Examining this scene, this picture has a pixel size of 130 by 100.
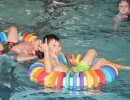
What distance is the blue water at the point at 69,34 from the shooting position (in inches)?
178

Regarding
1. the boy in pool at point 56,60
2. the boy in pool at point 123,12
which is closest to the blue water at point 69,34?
the boy in pool at point 123,12

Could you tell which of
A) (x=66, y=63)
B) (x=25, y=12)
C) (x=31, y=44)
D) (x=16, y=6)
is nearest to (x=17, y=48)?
(x=31, y=44)

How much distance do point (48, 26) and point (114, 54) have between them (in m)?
2.08

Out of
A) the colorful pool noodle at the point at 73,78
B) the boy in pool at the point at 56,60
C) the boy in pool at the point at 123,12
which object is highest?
the boy in pool at the point at 123,12

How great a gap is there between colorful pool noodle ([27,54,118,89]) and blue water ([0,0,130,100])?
80 millimetres

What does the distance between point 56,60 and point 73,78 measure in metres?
0.61

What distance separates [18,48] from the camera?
5.92m

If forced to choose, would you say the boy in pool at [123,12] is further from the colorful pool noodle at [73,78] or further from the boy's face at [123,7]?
the colorful pool noodle at [73,78]

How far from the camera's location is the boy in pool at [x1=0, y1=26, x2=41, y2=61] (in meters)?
5.64

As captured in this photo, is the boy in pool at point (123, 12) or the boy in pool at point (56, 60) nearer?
the boy in pool at point (56, 60)

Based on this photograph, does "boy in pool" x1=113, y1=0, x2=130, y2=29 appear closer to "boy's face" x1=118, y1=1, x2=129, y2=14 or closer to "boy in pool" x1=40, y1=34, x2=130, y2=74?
"boy's face" x1=118, y1=1, x2=129, y2=14

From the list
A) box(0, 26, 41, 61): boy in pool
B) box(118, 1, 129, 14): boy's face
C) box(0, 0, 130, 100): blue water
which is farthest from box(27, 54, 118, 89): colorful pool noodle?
Result: box(118, 1, 129, 14): boy's face

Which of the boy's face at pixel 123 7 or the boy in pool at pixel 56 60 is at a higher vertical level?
the boy's face at pixel 123 7

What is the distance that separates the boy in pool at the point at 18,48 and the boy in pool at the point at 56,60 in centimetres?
66
